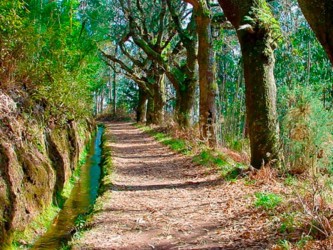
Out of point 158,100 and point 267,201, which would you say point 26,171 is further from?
point 158,100

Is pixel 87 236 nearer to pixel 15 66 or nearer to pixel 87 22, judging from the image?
pixel 15 66

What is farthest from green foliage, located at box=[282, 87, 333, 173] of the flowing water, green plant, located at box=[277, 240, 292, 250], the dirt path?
the flowing water

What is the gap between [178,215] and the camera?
6.09 m

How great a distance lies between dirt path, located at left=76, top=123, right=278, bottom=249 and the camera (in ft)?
16.1

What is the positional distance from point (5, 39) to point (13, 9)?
Result: 2.44 feet

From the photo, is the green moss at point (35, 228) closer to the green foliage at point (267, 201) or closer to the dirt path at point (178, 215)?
the dirt path at point (178, 215)

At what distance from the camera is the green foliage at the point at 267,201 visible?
221 inches

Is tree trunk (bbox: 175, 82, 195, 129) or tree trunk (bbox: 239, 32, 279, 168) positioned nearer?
tree trunk (bbox: 239, 32, 279, 168)

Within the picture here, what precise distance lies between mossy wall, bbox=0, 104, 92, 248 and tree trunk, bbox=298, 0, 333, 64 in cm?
412

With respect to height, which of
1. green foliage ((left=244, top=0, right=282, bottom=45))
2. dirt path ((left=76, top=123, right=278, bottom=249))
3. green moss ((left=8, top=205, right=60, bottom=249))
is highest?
green foliage ((left=244, top=0, right=282, bottom=45))

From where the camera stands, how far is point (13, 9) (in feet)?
21.9

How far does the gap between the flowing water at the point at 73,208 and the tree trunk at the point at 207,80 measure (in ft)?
11.0

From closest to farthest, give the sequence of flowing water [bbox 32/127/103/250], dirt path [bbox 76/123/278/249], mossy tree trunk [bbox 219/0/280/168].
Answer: dirt path [bbox 76/123/278/249] → flowing water [bbox 32/127/103/250] → mossy tree trunk [bbox 219/0/280/168]

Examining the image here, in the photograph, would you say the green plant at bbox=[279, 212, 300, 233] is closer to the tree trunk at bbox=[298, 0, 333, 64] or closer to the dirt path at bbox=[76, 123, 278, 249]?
the dirt path at bbox=[76, 123, 278, 249]
